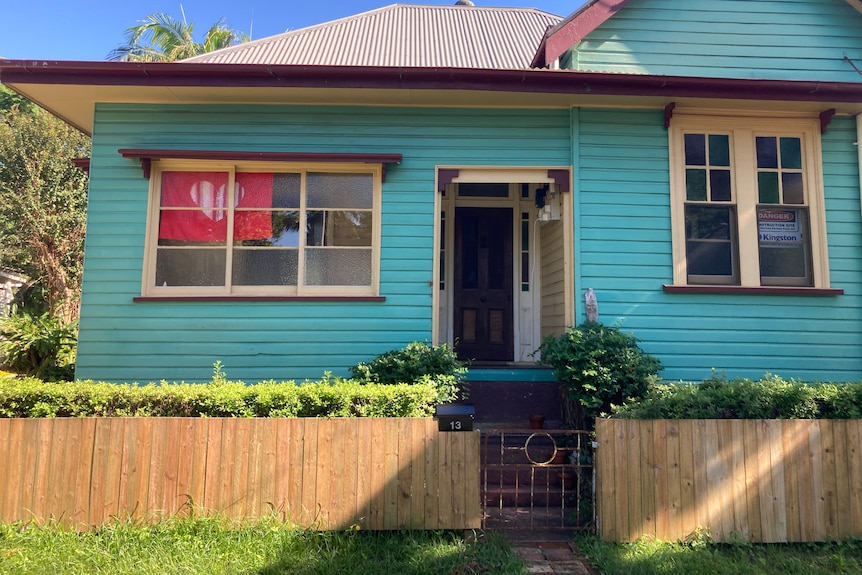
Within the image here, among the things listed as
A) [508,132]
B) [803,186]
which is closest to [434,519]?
[508,132]

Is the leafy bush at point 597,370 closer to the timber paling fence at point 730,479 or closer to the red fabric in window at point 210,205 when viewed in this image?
the timber paling fence at point 730,479

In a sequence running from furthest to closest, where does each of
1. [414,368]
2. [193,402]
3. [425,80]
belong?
1. [425,80]
2. [414,368]
3. [193,402]

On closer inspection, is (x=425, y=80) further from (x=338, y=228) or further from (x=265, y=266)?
(x=265, y=266)

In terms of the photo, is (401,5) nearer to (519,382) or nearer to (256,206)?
(256,206)

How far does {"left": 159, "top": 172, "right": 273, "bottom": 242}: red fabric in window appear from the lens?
247 inches

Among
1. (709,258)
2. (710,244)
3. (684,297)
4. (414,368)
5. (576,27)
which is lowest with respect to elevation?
(414,368)

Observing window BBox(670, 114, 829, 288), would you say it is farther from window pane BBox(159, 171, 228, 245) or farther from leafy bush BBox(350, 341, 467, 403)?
window pane BBox(159, 171, 228, 245)

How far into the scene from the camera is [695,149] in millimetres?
6324

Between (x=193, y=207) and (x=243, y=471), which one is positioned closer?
(x=243, y=471)

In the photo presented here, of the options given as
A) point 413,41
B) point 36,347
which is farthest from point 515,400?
point 36,347

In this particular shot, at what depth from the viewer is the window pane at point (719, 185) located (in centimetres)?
626

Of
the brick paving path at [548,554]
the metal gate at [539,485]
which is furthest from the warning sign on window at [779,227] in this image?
the brick paving path at [548,554]

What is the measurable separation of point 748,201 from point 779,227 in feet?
1.66

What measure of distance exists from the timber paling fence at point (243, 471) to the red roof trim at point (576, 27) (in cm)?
463
